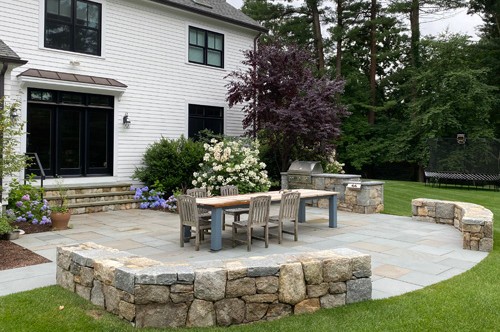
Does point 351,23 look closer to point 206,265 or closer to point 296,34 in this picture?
point 296,34

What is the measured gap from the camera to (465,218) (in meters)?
6.73

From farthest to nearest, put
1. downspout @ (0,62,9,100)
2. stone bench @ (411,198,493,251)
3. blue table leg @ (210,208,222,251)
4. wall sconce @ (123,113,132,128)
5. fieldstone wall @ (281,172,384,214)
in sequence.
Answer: wall sconce @ (123,113,132,128) → fieldstone wall @ (281,172,384,214) → downspout @ (0,62,9,100) → stone bench @ (411,198,493,251) → blue table leg @ (210,208,222,251)

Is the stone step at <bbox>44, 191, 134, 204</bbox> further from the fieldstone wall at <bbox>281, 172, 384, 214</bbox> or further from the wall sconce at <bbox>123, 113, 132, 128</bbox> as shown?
the fieldstone wall at <bbox>281, 172, 384, 214</bbox>

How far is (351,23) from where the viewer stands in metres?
24.3

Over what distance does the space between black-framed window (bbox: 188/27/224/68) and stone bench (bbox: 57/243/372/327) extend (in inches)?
418

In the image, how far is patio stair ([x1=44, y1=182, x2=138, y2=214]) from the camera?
10172mm

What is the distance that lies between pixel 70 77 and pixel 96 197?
10.2 feet

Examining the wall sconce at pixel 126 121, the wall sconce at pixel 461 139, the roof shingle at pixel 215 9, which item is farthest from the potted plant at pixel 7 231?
the wall sconce at pixel 461 139

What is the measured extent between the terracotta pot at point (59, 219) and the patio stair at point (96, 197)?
1.90 m

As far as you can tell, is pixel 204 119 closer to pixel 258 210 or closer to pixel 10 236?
pixel 10 236

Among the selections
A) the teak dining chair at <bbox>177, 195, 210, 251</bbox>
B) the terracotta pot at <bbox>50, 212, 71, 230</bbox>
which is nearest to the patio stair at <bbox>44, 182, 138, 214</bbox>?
the terracotta pot at <bbox>50, 212, 71, 230</bbox>

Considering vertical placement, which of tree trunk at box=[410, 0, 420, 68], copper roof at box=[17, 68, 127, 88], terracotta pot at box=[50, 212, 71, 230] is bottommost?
terracotta pot at box=[50, 212, 71, 230]

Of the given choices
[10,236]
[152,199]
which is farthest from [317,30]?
[10,236]

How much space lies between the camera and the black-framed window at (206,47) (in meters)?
13.9
